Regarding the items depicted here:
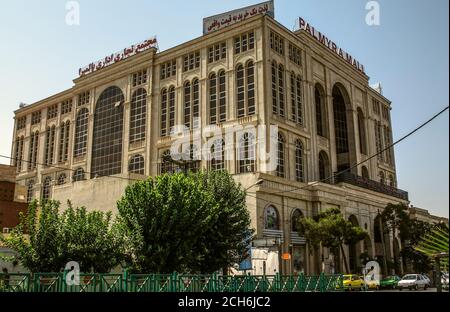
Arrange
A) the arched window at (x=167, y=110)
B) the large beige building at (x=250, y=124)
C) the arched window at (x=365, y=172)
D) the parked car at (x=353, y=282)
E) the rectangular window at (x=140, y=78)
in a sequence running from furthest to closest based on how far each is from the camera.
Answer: the arched window at (x=365, y=172) < the rectangular window at (x=140, y=78) < the arched window at (x=167, y=110) < the large beige building at (x=250, y=124) < the parked car at (x=353, y=282)

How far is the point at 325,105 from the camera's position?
5688 cm

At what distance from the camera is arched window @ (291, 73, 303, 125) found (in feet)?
167

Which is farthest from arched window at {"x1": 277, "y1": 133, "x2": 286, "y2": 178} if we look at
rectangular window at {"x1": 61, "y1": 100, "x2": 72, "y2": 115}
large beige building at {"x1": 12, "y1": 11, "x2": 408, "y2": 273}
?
rectangular window at {"x1": 61, "y1": 100, "x2": 72, "y2": 115}

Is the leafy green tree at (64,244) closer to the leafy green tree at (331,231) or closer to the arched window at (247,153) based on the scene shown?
the leafy green tree at (331,231)

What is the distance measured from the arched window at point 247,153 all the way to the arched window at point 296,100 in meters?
6.70

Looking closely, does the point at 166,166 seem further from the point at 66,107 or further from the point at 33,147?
the point at 33,147

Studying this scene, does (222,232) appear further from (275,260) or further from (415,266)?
(415,266)

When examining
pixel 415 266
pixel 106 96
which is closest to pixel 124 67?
pixel 106 96

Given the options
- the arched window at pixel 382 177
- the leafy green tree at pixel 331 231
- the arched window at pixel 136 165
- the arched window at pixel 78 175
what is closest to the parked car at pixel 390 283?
the leafy green tree at pixel 331 231

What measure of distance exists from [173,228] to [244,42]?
3015 centimetres

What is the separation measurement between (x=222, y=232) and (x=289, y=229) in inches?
558

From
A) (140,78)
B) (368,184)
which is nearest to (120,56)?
(140,78)

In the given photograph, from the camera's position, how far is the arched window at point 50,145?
223 ft

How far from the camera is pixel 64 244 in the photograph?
24094 millimetres
